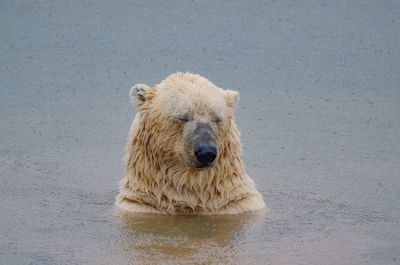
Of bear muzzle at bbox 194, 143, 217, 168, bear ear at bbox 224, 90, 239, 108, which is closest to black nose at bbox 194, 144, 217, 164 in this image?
bear muzzle at bbox 194, 143, 217, 168

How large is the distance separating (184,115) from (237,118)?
10.5 ft

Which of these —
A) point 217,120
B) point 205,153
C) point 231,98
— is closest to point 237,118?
point 231,98

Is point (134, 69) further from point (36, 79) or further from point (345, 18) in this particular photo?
point (345, 18)

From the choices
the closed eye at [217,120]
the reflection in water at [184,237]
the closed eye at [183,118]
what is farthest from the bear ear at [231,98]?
the reflection in water at [184,237]

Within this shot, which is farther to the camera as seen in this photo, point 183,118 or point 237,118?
point 237,118

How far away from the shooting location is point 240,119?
11047 millimetres

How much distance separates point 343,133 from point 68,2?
238 inches

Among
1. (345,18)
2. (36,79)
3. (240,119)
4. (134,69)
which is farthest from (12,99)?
(345,18)

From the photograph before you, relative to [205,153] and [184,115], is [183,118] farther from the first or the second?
[205,153]

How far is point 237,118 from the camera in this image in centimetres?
1109

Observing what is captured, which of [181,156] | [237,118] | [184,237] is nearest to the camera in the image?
[184,237]

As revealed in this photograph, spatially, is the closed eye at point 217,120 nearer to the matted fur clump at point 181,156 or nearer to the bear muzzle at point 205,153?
the matted fur clump at point 181,156

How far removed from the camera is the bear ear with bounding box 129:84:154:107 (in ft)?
26.8

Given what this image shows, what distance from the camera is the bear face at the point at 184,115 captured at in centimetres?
778
